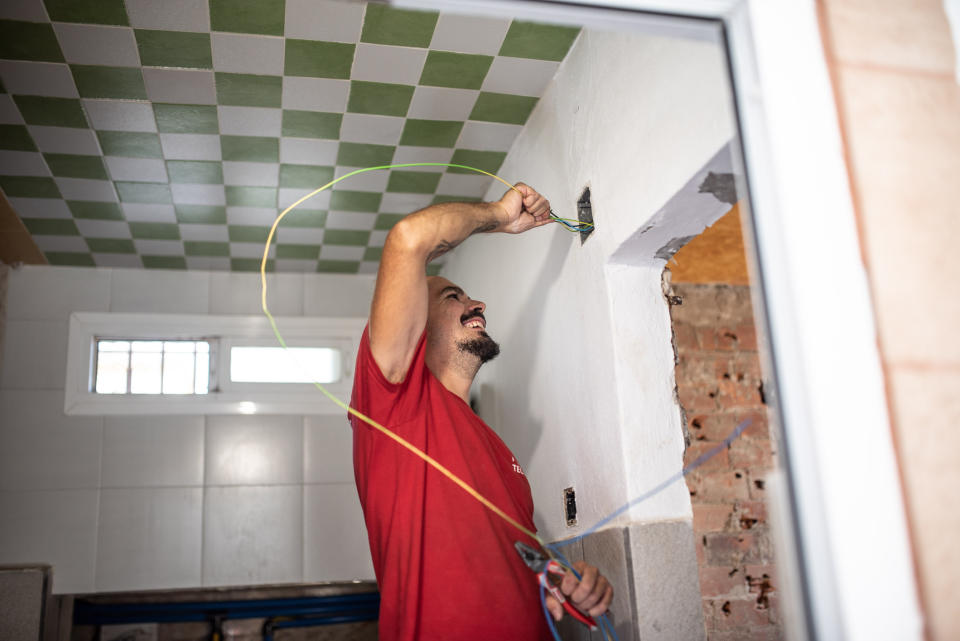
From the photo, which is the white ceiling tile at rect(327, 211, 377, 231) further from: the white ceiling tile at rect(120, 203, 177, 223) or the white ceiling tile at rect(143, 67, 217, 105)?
the white ceiling tile at rect(143, 67, 217, 105)

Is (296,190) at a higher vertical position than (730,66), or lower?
higher

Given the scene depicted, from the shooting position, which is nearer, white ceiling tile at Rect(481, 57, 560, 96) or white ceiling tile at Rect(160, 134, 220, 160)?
white ceiling tile at Rect(481, 57, 560, 96)

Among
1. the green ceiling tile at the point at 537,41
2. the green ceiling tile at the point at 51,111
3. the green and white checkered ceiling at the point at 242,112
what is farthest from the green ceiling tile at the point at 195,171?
the green ceiling tile at the point at 537,41

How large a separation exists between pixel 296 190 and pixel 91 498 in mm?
1552

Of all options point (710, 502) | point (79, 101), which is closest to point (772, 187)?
point (79, 101)

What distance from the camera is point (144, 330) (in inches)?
135

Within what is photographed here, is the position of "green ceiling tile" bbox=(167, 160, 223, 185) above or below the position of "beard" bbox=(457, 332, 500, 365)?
above

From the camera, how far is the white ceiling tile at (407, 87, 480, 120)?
2301 millimetres

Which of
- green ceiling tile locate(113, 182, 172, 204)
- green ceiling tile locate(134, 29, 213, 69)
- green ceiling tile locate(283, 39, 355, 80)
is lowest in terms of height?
green ceiling tile locate(113, 182, 172, 204)

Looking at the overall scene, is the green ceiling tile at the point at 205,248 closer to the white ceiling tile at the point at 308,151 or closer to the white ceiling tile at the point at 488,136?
the white ceiling tile at the point at 308,151

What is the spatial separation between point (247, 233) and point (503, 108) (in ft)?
4.36

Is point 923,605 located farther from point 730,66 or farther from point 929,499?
point 730,66

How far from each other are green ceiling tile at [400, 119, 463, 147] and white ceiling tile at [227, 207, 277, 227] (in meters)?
0.74

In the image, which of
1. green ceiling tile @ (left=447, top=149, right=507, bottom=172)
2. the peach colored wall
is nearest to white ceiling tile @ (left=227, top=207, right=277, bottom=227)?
green ceiling tile @ (left=447, top=149, right=507, bottom=172)
